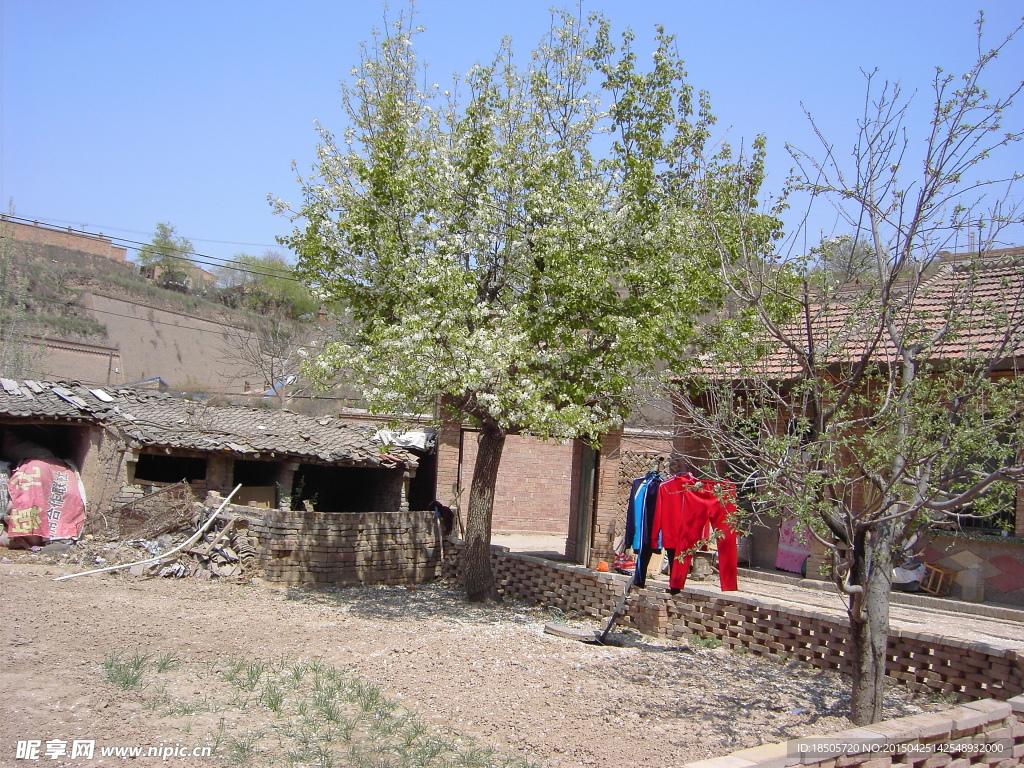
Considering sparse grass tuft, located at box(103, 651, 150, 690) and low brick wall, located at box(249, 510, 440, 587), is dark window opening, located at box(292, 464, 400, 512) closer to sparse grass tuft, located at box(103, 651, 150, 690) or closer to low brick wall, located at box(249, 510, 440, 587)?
low brick wall, located at box(249, 510, 440, 587)

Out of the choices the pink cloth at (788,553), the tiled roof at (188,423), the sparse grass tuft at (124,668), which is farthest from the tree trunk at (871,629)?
the tiled roof at (188,423)

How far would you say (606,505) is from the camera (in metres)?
14.8

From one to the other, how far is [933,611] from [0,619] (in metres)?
11.8

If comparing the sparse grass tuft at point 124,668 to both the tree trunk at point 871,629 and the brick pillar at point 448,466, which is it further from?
the brick pillar at point 448,466

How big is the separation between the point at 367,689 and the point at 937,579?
934 cm

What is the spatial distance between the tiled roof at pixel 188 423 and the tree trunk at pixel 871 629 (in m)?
7.91

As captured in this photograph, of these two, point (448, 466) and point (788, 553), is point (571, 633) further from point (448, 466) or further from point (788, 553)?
point (448, 466)

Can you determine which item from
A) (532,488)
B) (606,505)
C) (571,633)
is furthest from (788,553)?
(532,488)

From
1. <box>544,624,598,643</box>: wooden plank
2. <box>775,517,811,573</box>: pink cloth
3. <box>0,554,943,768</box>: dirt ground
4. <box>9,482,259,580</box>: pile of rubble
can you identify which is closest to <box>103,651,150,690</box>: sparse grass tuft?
<box>0,554,943,768</box>: dirt ground

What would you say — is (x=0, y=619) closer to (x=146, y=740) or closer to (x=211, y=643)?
(x=211, y=643)

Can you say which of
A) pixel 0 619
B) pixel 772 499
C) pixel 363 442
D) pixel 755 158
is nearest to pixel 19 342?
Result: pixel 363 442

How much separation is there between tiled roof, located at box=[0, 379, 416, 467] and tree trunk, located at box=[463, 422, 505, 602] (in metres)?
1.94

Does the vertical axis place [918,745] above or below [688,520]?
below

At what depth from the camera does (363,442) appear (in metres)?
16.5
